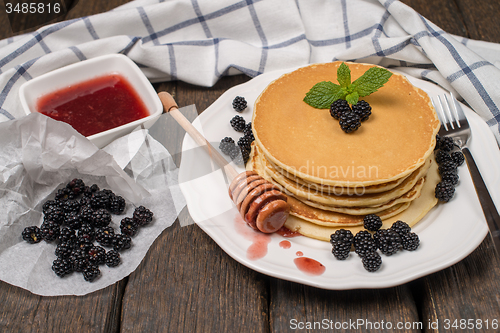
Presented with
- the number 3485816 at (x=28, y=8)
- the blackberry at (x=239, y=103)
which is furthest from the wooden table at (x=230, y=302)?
the number 3485816 at (x=28, y=8)

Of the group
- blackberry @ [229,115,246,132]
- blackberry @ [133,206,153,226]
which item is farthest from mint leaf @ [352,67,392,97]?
blackberry @ [133,206,153,226]

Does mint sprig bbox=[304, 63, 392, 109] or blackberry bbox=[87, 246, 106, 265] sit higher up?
mint sprig bbox=[304, 63, 392, 109]

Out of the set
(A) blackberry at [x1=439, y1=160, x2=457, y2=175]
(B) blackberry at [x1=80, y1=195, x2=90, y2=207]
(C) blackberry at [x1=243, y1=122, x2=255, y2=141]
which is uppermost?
(C) blackberry at [x1=243, y1=122, x2=255, y2=141]

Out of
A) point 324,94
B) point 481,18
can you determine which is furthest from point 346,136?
point 481,18

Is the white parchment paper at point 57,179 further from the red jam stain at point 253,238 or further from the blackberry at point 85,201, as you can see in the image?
the red jam stain at point 253,238

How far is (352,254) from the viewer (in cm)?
168

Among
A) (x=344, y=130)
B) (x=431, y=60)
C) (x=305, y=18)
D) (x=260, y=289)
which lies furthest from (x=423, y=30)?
(x=260, y=289)

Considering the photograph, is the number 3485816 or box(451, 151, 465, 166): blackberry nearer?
box(451, 151, 465, 166): blackberry

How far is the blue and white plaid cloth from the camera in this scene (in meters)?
2.45

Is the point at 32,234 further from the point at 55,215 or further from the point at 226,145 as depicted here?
the point at 226,145

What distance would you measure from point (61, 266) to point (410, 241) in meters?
1.44

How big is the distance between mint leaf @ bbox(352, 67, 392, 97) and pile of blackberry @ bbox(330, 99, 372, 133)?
0.31 ft

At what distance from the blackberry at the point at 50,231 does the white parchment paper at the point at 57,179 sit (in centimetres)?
4

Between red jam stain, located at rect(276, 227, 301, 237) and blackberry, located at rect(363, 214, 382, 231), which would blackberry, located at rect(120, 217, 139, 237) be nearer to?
red jam stain, located at rect(276, 227, 301, 237)
